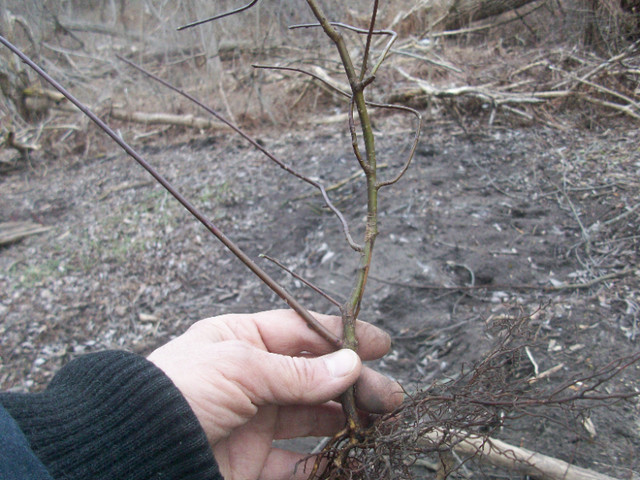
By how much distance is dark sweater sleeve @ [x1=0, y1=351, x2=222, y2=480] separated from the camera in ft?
3.48

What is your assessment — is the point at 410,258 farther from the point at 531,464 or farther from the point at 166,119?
the point at 166,119

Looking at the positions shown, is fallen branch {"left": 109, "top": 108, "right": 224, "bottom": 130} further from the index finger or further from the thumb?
the thumb

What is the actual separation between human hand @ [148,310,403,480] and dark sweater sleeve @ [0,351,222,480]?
78 mm

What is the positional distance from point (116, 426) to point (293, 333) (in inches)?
25.5

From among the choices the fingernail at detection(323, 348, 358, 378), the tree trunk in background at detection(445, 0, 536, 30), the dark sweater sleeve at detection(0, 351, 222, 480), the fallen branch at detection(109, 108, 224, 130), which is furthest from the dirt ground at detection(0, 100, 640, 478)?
the tree trunk in background at detection(445, 0, 536, 30)

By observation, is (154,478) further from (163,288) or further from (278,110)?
(278,110)

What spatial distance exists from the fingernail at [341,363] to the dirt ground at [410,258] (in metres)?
0.41

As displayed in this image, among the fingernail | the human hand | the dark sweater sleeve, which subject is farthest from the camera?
the fingernail

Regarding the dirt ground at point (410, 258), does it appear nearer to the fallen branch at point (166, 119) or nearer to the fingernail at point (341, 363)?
the fingernail at point (341, 363)

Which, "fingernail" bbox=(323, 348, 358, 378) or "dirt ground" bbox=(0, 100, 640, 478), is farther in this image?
"dirt ground" bbox=(0, 100, 640, 478)

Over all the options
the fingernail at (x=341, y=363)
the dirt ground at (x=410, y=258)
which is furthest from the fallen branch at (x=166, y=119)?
the fingernail at (x=341, y=363)

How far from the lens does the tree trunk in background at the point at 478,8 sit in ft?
19.8

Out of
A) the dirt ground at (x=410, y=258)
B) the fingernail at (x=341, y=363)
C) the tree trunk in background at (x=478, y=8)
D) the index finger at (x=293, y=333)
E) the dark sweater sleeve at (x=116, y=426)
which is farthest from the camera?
the tree trunk in background at (x=478, y=8)

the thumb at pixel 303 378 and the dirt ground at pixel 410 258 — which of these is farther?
the dirt ground at pixel 410 258
